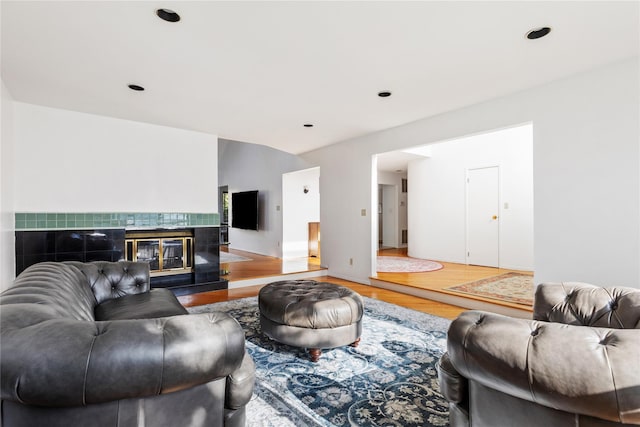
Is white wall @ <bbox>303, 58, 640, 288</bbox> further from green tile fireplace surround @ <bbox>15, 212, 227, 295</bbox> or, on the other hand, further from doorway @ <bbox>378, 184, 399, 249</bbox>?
doorway @ <bbox>378, 184, 399, 249</bbox>

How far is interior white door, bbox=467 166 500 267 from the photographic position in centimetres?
623

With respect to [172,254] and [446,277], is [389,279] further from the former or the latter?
[172,254]

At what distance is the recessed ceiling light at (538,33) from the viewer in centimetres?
227

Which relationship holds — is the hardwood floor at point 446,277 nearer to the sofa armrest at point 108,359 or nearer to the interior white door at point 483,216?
the interior white door at point 483,216

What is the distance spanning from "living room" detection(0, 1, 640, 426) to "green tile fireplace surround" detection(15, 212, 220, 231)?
0.09 m

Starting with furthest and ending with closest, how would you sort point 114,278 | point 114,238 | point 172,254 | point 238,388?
point 172,254 → point 114,238 → point 114,278 → point 238,388

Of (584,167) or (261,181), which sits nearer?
(584,167)

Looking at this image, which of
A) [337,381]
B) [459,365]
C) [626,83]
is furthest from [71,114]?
[626,83]

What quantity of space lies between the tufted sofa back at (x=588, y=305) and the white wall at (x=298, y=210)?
605 centimetres

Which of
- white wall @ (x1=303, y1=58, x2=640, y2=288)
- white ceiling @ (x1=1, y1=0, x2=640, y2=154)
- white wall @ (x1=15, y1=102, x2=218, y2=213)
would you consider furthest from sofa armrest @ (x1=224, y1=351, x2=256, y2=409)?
white wall @ (x1=15, y1=102, x2=218, y2=213)

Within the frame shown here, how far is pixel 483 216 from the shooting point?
253 inches

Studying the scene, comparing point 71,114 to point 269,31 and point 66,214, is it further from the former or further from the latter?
point 269,31

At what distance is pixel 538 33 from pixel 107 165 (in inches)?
197

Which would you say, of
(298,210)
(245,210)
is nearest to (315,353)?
(298,210)
